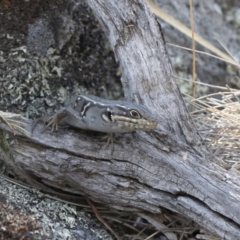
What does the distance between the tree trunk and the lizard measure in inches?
2.6

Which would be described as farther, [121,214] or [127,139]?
[121,214]

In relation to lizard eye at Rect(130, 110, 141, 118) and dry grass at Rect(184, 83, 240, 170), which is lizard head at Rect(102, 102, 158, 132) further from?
dry grass at Rect(184, 83, 240, 170)

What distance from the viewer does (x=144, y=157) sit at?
2.39 metres

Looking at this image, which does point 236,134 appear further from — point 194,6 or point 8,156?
point 194,6

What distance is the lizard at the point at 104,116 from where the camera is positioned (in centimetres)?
229

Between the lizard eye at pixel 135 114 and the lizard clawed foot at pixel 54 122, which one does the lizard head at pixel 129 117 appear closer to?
the lizard eye at pixel 135 114

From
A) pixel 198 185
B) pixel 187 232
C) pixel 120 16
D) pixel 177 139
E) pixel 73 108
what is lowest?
pixel 187 232

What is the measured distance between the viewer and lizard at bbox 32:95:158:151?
2293 mm

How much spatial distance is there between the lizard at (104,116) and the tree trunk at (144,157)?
0.07m

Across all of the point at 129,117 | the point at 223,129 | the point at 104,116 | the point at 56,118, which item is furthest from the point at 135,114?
the point at 223,129

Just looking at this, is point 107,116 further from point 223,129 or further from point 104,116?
point 223,129

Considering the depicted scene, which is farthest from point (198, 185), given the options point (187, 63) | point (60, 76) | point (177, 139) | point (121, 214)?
point (187, 63)

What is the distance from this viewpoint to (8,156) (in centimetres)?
251

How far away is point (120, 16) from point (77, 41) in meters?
0.57
